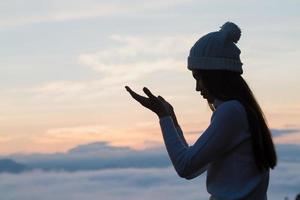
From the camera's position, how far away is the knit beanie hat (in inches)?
219

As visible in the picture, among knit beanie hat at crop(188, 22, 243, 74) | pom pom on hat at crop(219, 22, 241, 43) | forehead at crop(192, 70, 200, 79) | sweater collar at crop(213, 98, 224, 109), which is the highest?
pom pom on hat at crop(219, 22, 241, 43)

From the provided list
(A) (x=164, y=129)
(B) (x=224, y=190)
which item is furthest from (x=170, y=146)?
(B) (x=224, y=190)

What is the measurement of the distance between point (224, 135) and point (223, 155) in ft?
0.51

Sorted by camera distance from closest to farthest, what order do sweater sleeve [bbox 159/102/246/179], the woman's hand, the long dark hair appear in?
sweater sleeve [bbox 159/102/246/179] → the long dark hair → the woman's hand

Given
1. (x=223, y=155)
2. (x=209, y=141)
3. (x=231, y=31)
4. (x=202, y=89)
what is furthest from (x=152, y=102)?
(x=231, y=31)

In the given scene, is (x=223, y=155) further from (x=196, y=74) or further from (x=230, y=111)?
(x=196, y=74)

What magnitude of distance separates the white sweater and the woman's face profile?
68mm

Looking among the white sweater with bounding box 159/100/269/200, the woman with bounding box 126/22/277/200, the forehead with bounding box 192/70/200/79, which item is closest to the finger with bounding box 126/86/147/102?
the woman with bounding box 126/22/277/200

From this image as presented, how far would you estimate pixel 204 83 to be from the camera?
5.57 meters

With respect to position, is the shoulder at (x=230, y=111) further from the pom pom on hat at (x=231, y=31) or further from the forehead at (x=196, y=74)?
the pom pom on hat at (x=231, y=31)

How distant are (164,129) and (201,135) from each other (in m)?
0.28

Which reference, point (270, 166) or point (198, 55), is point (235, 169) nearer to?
point (270, 166)

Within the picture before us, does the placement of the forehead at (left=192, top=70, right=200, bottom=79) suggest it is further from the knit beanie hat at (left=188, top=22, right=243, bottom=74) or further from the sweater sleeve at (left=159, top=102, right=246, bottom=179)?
the sweater sleeve at (left=159, top=102, right=246, bottom=179)

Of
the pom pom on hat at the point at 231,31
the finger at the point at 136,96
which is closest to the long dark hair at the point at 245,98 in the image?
the pom pom on hat at the point at 231,31
